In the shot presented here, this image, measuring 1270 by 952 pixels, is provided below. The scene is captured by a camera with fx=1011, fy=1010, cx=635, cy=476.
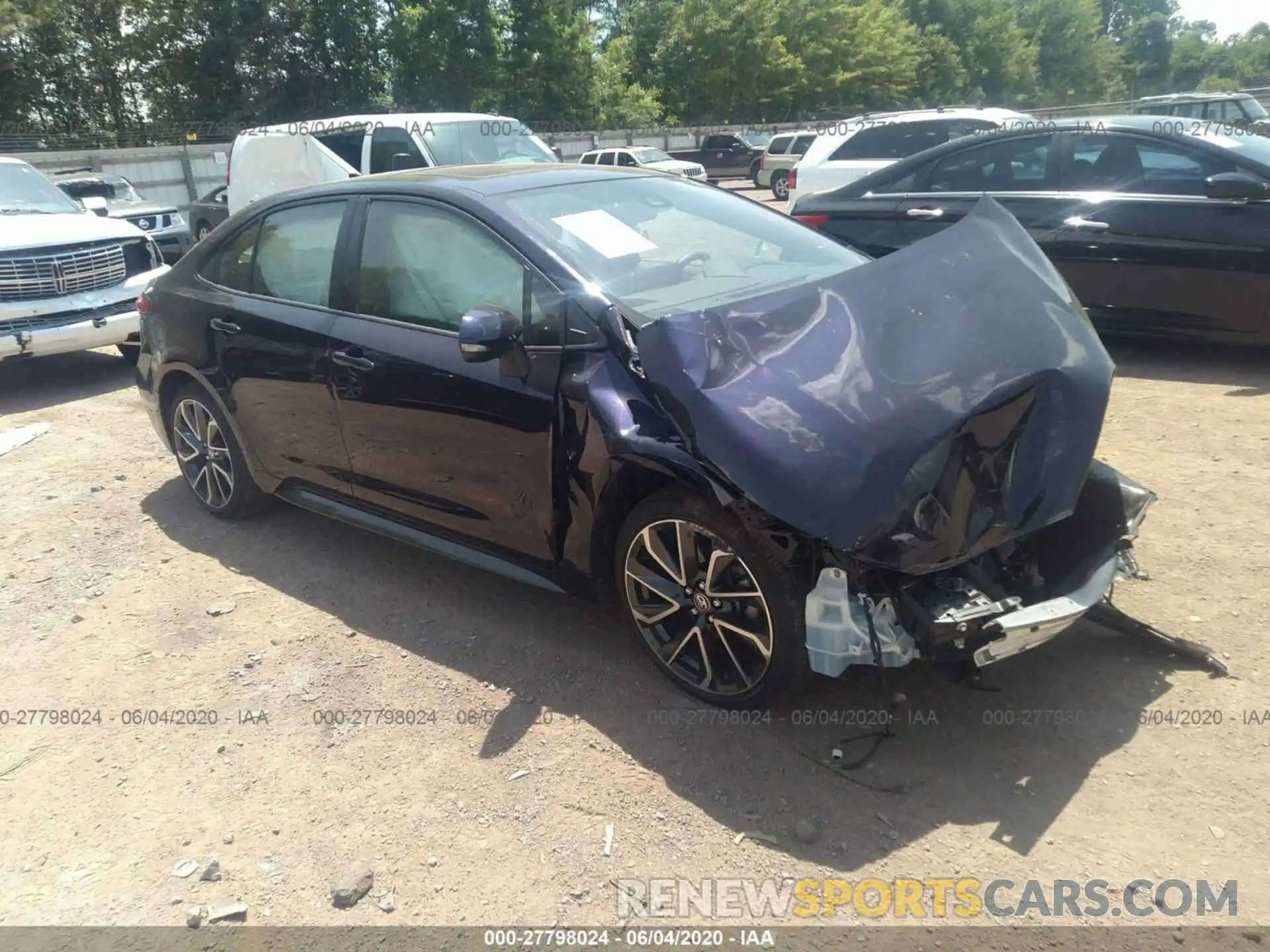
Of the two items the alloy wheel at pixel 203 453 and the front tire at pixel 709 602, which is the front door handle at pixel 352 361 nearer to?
the alloy wheel at pixel 203 453

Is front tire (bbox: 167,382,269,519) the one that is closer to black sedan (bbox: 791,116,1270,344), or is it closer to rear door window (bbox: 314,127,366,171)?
black sedan (bbox: 791,116,1270,344)

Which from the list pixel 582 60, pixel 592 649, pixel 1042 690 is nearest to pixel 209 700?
pixel 592 649

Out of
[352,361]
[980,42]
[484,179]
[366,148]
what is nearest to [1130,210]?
[484,179]

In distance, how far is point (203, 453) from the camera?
17.2 ft

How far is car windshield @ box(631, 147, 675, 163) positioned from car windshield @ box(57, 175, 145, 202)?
42.1ft

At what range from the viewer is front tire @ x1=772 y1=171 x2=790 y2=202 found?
1033 inches

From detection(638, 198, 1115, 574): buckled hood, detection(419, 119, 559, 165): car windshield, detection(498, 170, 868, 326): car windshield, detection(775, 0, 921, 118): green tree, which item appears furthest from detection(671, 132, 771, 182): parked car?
detection(638, 198, 1115, 574): buckled hood

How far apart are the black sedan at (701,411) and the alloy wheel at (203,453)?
0.62 m

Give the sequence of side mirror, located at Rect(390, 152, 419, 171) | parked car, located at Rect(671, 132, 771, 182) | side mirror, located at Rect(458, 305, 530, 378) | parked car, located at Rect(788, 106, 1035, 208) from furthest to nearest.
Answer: parked car, located at Rect(671, 132, 771, 182) < side mirror, located at Rect(390, 152, 419, 171) < parked car, located at Rect(788, 106, 1035, 208) < side mirror, located at Rect(458, 305, 530, 378)

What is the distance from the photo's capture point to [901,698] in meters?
3.01

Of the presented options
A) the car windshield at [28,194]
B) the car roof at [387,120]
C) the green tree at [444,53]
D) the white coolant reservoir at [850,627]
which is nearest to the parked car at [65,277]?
the car windshield at [28,194]

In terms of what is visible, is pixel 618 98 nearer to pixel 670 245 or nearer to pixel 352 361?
pixel 352 361

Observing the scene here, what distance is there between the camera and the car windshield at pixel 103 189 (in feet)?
46.9

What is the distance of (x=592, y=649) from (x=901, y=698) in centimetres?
127
